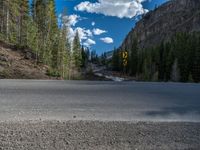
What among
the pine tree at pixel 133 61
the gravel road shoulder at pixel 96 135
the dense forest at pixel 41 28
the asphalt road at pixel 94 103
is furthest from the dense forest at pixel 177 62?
the gravel road shoulder at pixel 96 135

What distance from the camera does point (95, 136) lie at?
6086 mm

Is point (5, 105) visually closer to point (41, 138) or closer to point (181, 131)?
point (41, 138)

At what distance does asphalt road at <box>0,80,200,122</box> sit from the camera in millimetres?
7652

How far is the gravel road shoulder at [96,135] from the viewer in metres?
5.67

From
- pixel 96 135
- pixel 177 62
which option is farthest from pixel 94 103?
pixel 177 62

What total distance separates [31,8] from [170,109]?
1836 inches

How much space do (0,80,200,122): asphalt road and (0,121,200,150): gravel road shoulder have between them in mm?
682

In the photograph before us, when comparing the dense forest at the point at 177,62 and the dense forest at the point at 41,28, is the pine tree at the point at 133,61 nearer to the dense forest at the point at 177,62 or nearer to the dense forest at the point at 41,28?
the dense forest at the point at 177,62

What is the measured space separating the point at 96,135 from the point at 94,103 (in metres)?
2.73

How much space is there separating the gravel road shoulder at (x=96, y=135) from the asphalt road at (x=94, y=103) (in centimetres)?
68

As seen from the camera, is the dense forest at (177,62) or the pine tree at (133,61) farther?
the pine tree at (133,61)

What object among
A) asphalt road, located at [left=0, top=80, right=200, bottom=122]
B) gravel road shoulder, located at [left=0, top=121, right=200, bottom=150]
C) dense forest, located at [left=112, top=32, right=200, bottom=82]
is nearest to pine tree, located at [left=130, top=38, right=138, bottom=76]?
Answer: dense forest, located at [left=112, top=32, right=200, bottom=82]

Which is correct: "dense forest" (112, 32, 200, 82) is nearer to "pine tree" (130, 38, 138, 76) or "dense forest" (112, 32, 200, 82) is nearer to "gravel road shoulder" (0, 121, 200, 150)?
"pine tree" (130, 38, 138, 76)

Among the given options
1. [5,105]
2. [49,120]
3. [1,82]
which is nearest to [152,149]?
[49,120]
